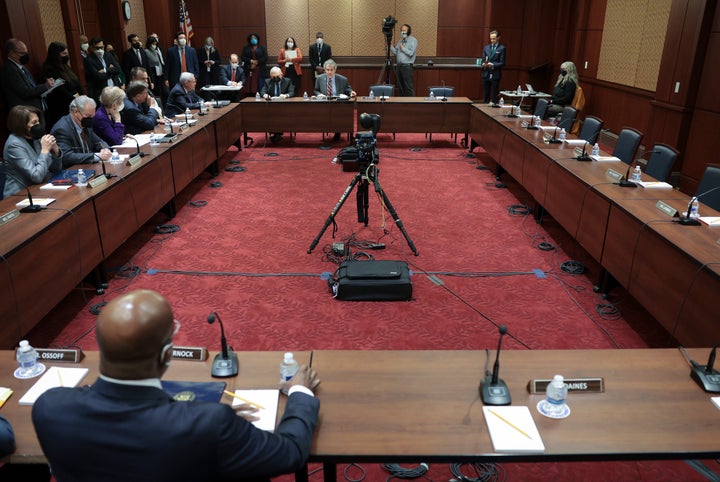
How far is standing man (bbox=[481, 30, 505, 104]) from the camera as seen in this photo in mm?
10727

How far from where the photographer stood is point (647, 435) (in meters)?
1.75

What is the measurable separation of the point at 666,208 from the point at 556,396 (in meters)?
2.38

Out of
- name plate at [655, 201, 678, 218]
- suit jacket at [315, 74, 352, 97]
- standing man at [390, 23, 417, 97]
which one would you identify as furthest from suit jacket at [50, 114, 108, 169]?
standing man at [390, 23, 417, 97]

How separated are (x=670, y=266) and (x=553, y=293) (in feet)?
3.42

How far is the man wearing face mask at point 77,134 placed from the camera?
15.2 feet

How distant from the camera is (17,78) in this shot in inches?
246

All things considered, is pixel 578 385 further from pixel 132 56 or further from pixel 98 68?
pixel 132 56

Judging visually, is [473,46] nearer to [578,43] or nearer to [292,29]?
[578,43]

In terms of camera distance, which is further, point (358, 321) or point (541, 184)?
point (541, 184)

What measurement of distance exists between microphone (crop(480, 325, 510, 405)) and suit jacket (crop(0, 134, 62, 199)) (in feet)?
12.0

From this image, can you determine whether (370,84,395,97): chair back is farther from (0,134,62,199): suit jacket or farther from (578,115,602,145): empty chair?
(0,134,62,199): suit jacket

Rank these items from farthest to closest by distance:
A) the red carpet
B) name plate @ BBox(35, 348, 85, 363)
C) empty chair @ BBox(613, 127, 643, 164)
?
1. empty chair @ BBox(613, 127, 643, 164)
2. the red carpet
3. name plate @ BBox(35, 348, 85, 363)

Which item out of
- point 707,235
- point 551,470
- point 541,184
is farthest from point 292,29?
point 551,470

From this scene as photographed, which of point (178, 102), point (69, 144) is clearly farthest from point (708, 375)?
point (178, 102)
